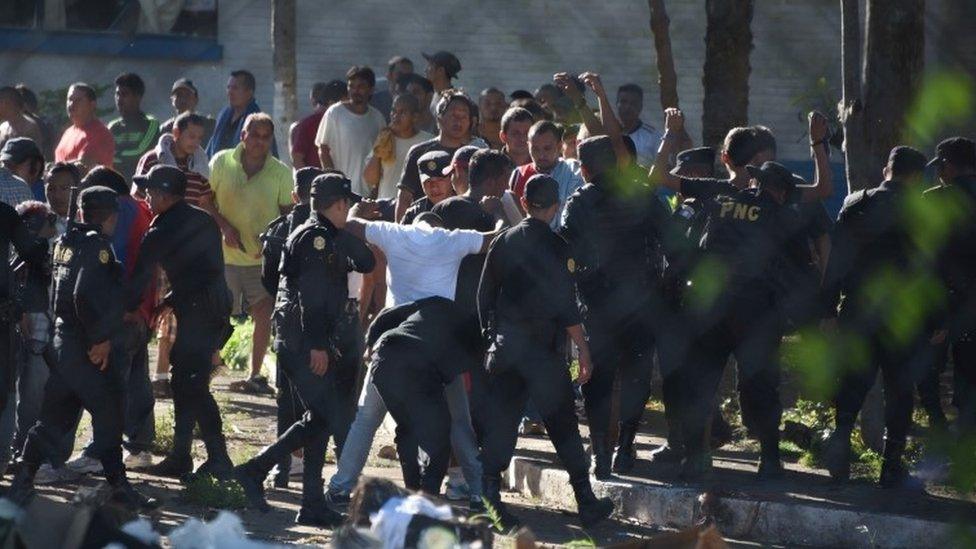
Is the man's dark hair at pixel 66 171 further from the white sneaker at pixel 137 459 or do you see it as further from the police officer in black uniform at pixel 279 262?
the white sneaker at pixel 137 459

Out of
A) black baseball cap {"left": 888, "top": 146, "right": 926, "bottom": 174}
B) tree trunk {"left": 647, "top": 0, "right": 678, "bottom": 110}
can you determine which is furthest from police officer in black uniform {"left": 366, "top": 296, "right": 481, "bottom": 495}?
tree trunk {"left": 647, "top": 0, "right": 678, "bottom": 110}

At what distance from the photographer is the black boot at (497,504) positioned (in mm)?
7078

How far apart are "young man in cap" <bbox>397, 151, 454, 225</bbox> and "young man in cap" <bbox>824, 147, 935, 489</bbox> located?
1875 millimetres

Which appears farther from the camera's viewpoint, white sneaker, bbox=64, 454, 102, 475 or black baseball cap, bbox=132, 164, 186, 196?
white sneaker, bbox=64, 454, 102, 475

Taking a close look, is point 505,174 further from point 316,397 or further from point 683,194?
point 316,397

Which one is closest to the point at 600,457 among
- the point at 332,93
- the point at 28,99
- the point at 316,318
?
the point at 316,318

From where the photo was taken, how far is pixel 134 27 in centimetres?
1619

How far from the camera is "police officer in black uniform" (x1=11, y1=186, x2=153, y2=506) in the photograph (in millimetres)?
7191

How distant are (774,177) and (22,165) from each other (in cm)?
387

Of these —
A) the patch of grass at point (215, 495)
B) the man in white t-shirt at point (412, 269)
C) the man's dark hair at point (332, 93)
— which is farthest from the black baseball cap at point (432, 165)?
the man's dark hair at point (332, 93)

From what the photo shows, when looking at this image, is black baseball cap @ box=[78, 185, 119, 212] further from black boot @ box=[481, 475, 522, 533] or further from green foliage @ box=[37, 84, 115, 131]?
green foliage @ box=[37, 84, 115, 131]

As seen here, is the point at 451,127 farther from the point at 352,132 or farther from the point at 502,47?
the point at 502,47

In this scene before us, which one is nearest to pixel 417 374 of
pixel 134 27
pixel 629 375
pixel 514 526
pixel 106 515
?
pixel 514 526

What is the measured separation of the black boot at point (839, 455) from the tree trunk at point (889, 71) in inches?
56.3
